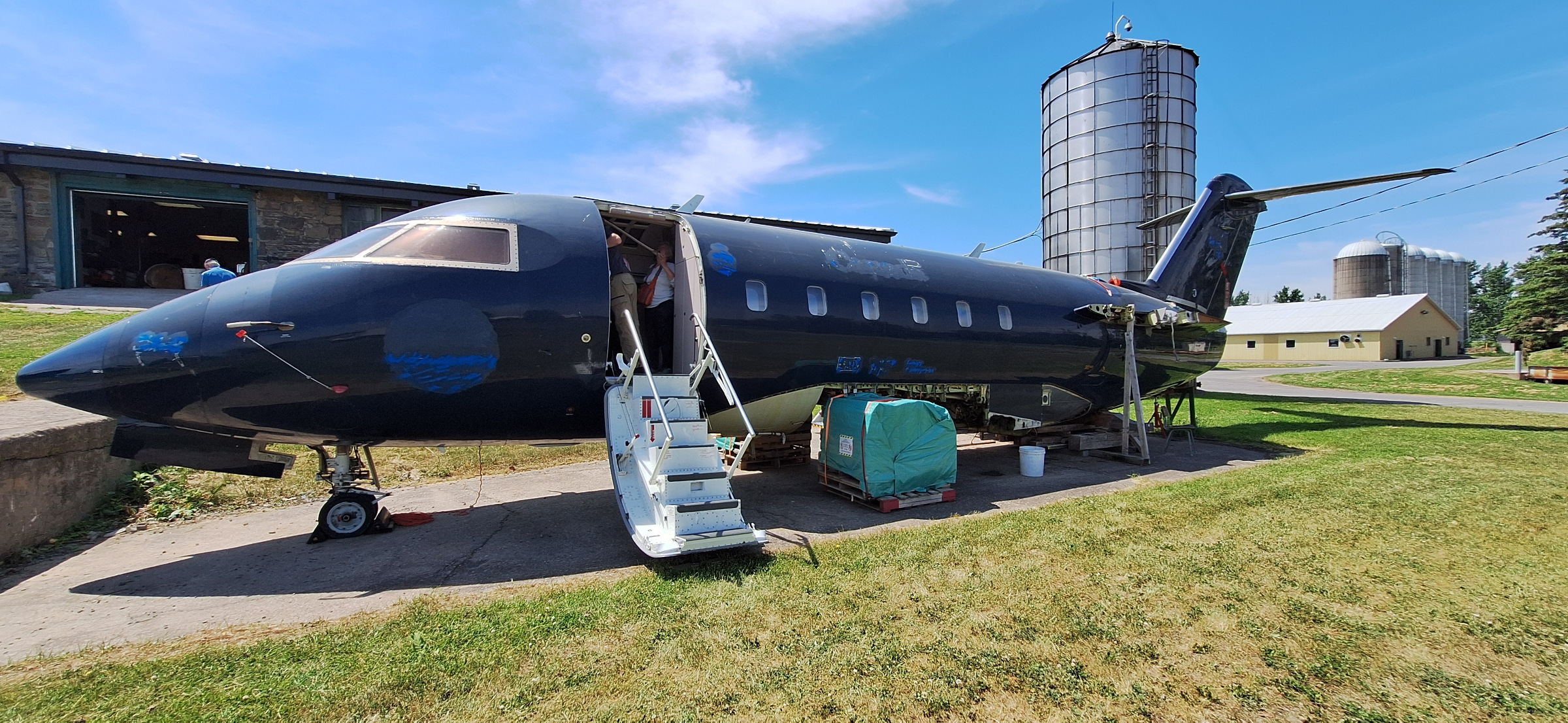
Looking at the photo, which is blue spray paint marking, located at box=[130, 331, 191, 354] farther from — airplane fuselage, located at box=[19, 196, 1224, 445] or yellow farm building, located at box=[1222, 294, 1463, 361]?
yellow farm building, located at box=[1222, 294, 1463, 361]

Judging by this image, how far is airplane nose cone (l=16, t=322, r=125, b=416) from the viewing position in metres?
5.37

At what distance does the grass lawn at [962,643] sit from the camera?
133 inches

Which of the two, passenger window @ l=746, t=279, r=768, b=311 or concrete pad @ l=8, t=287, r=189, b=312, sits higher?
concrete pad @ l=8, t=287, r=189, b=312

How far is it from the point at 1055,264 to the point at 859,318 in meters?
17.5

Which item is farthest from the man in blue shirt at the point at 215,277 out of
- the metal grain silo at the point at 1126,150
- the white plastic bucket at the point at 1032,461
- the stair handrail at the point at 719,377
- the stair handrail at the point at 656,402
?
the metal grain silo at the point at 1126,150

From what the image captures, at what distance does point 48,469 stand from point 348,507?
2.86 m

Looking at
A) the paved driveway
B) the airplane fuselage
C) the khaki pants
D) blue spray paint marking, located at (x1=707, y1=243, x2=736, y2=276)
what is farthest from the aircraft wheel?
the paved driveway

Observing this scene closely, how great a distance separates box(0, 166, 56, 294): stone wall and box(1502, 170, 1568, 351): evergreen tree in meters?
57.6

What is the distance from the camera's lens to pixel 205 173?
18156 millimetres

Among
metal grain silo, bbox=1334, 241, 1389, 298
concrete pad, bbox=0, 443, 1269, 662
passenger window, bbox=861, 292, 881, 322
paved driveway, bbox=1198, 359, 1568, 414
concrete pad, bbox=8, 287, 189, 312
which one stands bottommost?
concrete pad, bbox=0, 443, 1269, 662

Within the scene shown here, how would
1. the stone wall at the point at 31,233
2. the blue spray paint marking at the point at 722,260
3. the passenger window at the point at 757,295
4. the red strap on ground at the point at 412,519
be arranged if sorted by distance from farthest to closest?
the stone wall at the point at 31,233 → the passenger window at the point at 757,295 → the blue spray paint marking at the point at 722,260 → the red strap on ground at the point at 412,519

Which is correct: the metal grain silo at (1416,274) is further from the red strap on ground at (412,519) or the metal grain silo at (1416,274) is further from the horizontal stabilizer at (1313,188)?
the red strap on ground at (412,519)

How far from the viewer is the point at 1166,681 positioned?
3.63 meters

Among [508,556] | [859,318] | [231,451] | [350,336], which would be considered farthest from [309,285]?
[859,318]
